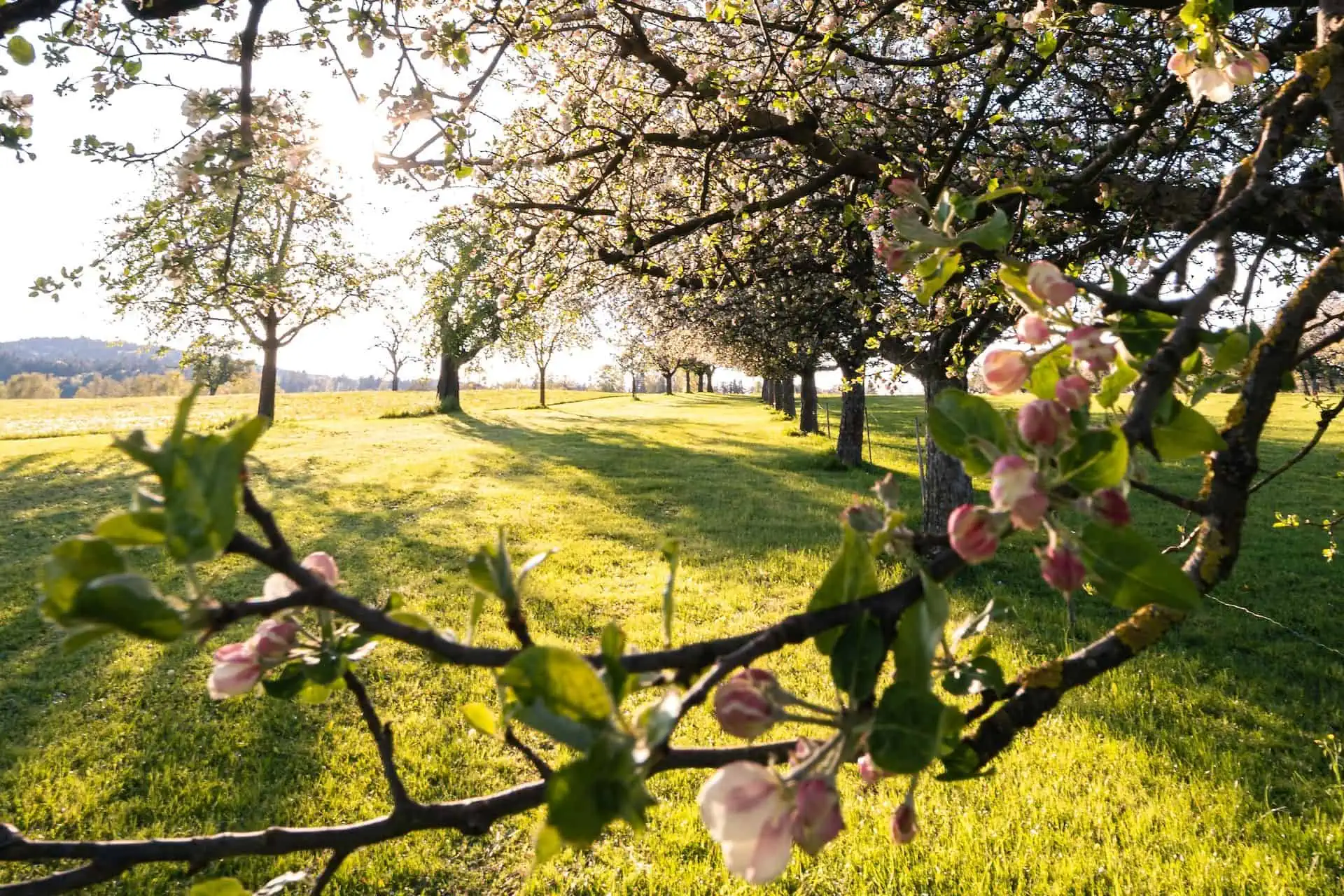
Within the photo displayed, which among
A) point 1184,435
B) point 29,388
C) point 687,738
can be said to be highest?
point 1184,435

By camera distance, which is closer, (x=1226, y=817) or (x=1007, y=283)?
(x=1007, y=283)

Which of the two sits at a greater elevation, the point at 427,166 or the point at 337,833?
the point at 427,166

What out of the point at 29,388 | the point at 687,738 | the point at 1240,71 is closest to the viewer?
the point at 1240,71

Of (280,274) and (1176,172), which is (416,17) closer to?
(280,274)

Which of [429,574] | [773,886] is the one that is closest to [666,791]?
[773,886]

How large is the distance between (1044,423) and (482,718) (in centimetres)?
55

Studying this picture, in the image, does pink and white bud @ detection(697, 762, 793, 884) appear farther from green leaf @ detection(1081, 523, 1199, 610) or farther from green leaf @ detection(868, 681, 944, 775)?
green leaf @ detection(1081, 523, 1199, 610)

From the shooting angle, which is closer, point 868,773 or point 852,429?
point 868,773

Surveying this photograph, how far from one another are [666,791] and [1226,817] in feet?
9.96

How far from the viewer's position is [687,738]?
14.8 ft

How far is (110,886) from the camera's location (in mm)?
3516

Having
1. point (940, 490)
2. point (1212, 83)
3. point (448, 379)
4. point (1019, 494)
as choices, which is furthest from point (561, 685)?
point (448, 379)

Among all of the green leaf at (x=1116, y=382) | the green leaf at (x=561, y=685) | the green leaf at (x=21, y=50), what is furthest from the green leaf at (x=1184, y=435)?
the green leaf at (x=21, y=50)

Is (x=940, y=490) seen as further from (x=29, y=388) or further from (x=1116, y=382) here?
(x=29, y=388)
